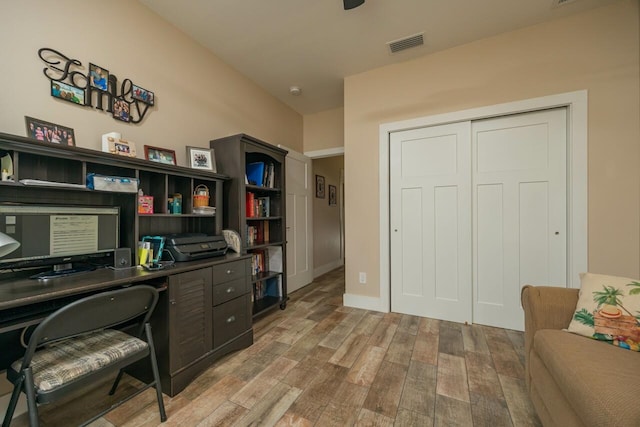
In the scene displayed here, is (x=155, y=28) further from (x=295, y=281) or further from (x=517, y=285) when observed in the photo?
(x=517, y=285)

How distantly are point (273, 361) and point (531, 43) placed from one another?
340cm

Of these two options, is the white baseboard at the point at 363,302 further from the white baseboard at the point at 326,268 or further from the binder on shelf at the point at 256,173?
the binder on shelf at the point at 256,173

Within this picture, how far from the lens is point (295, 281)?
348 centimetres

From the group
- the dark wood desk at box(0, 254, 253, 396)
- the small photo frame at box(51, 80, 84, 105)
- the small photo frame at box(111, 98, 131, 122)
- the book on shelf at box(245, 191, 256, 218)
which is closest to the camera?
the dark wood desk at box(0, 254, 253, 396)

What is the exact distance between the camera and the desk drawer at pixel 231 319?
1785 mm

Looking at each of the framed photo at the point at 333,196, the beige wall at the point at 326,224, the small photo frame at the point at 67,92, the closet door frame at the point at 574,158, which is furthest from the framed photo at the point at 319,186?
the small photo frame at the point at 67,92

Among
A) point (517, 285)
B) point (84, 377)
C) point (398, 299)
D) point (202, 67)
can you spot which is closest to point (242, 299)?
point (84, 377)

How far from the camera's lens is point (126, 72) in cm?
185

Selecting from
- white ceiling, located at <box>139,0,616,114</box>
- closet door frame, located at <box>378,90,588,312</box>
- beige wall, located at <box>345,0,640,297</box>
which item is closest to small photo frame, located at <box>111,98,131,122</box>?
white ceiling, located at <box>139,0,616,114</box>

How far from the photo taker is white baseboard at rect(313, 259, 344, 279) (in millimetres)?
4207

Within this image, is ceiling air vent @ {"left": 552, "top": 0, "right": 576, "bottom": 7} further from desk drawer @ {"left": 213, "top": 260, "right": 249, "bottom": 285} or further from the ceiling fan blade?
→ desk drawer @ {"left": 213, "top": 260, "right": 249, "bottom": 285}

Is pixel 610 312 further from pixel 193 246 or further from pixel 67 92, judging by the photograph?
pixel 67 92

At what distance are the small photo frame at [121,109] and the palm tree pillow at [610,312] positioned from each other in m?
2.98

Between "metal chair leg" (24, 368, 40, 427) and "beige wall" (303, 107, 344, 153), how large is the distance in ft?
11.3
